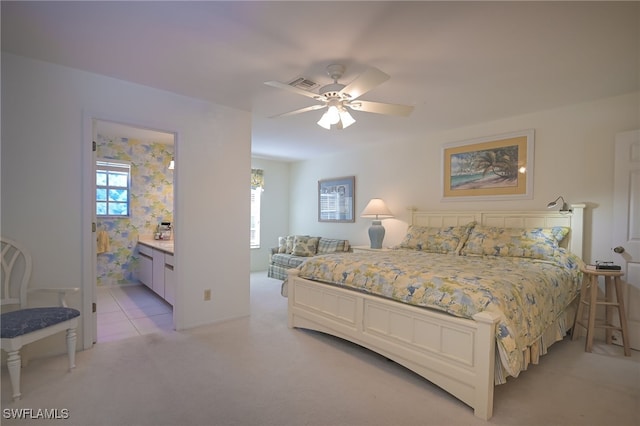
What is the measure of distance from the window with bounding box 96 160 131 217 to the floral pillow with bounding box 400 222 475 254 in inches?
176

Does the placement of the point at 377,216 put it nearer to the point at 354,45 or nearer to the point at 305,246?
the point at 305,246

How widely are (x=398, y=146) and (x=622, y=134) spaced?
2.62m

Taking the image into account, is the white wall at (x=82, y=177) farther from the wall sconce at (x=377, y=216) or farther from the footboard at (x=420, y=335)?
the wall sconce at (x=377, y=216)

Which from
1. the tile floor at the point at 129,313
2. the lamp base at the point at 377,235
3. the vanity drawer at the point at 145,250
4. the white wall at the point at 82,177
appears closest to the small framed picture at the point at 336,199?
the lamp base at the point at 377,235

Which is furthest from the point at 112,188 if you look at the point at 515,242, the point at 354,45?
the point at 515,242

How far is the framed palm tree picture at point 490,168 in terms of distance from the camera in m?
3.80

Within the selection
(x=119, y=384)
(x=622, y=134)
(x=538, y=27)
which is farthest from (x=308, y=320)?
Result: (x=622, y=134)

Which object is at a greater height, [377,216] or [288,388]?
[377,216]

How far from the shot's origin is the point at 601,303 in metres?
2.90

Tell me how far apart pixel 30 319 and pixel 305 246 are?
13.7 feet

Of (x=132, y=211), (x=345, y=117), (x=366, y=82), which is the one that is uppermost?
(x=366, y=82)

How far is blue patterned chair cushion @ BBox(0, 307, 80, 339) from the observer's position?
2055mm

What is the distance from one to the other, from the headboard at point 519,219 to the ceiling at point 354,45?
1.19 metres

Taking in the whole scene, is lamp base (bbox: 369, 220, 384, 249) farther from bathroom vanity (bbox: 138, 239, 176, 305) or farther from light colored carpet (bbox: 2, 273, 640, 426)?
bathroom vanity (bbox: 138, 239, 176, 305)
